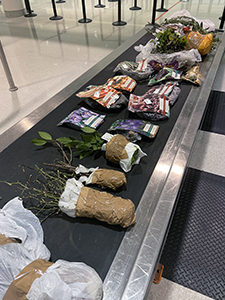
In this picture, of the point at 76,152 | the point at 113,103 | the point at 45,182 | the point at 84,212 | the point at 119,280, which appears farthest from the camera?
the point at 113,103

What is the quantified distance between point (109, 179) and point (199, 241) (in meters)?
0.70

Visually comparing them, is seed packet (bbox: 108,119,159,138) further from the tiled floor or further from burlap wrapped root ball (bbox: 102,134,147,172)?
the tiled floor

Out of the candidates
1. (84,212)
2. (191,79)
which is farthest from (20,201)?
(191,79)

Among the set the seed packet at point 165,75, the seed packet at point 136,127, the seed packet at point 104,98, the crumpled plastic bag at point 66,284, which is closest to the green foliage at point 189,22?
the seed packet at point 165,75

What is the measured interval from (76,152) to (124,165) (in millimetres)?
296

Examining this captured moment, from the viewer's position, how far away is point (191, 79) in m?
1.91

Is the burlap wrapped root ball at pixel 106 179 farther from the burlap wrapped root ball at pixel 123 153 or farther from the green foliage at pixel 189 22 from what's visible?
the green foliage at pixel 189 22

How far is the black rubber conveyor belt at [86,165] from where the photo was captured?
0.92 meters

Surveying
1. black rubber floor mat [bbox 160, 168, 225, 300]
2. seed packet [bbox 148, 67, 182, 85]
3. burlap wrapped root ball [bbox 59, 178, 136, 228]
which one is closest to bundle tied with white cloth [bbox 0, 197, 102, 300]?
burlap wrapped root ball [bbox 59, 178, 136, 228]

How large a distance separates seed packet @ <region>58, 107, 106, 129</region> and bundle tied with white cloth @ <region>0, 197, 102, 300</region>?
2.30 ft

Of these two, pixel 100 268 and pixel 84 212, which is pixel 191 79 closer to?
pixel 84 212

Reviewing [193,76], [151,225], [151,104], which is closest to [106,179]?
[151,225]

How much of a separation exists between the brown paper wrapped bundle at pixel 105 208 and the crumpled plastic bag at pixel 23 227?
0.17 metres

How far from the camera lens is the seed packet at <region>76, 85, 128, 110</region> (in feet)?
5.25
